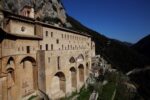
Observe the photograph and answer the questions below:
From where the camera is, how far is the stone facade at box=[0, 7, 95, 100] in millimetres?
23969

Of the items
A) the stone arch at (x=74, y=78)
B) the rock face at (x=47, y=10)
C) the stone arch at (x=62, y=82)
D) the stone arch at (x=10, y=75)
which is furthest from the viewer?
the rock face at (x=47, y=10)

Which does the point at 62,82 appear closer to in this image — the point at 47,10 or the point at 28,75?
the point at 28,75

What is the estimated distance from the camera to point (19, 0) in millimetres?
57094

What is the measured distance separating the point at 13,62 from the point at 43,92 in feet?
23.9

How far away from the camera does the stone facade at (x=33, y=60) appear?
24.0 meters

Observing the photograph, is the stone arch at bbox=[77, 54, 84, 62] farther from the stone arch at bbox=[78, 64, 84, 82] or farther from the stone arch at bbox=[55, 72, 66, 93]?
the stone arch at bbox=[55, 72, 66, 93]

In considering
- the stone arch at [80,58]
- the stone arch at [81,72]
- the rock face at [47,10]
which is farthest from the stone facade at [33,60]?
the rock face at [47,10]

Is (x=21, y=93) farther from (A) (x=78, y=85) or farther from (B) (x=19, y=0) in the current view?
(B) (x=19, y=0)

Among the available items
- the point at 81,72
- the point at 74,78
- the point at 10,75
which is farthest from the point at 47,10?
the point at 10,75

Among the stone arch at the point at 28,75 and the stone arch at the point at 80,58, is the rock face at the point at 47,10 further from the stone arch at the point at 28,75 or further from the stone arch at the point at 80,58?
the stone arch at the point at 28,75

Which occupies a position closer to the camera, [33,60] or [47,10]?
[33,60]

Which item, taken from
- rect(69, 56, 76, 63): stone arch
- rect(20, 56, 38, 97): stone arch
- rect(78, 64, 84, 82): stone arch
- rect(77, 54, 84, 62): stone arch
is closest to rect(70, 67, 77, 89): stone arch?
rect(69, 56, 76, 63): stone arch

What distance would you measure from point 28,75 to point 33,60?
2183 mm

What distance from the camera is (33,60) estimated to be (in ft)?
97.7
